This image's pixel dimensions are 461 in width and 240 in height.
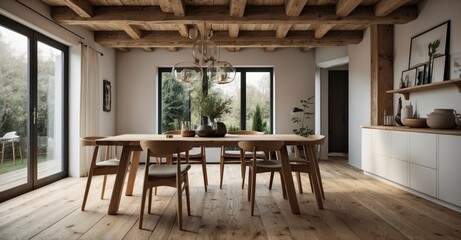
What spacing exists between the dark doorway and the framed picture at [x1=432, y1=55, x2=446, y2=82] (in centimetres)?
416

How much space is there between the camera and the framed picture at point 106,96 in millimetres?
5793

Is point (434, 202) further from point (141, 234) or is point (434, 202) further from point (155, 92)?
point (155, 92)

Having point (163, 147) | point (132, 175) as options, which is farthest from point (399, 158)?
point (132, 175)

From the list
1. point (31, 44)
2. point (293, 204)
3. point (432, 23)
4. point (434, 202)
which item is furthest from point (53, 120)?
point (432, 23)

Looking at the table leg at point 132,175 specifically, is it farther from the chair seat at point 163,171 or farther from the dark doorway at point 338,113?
the dark doorway at point 338,113

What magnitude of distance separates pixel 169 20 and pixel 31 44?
1808 millimetres

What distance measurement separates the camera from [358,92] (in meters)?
5.55

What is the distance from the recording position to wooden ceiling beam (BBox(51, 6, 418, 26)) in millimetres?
4090

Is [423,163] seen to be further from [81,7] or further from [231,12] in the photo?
[81,7]

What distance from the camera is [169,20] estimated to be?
4.10 meters

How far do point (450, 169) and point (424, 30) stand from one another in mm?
2071

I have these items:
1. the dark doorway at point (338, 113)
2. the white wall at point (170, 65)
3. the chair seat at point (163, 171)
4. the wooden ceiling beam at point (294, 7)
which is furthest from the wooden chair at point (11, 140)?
the dark doorway at point (338, 113)

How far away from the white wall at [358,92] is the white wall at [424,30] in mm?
555

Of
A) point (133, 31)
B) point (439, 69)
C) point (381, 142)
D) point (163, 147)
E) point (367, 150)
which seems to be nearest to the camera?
point (163, 147)
